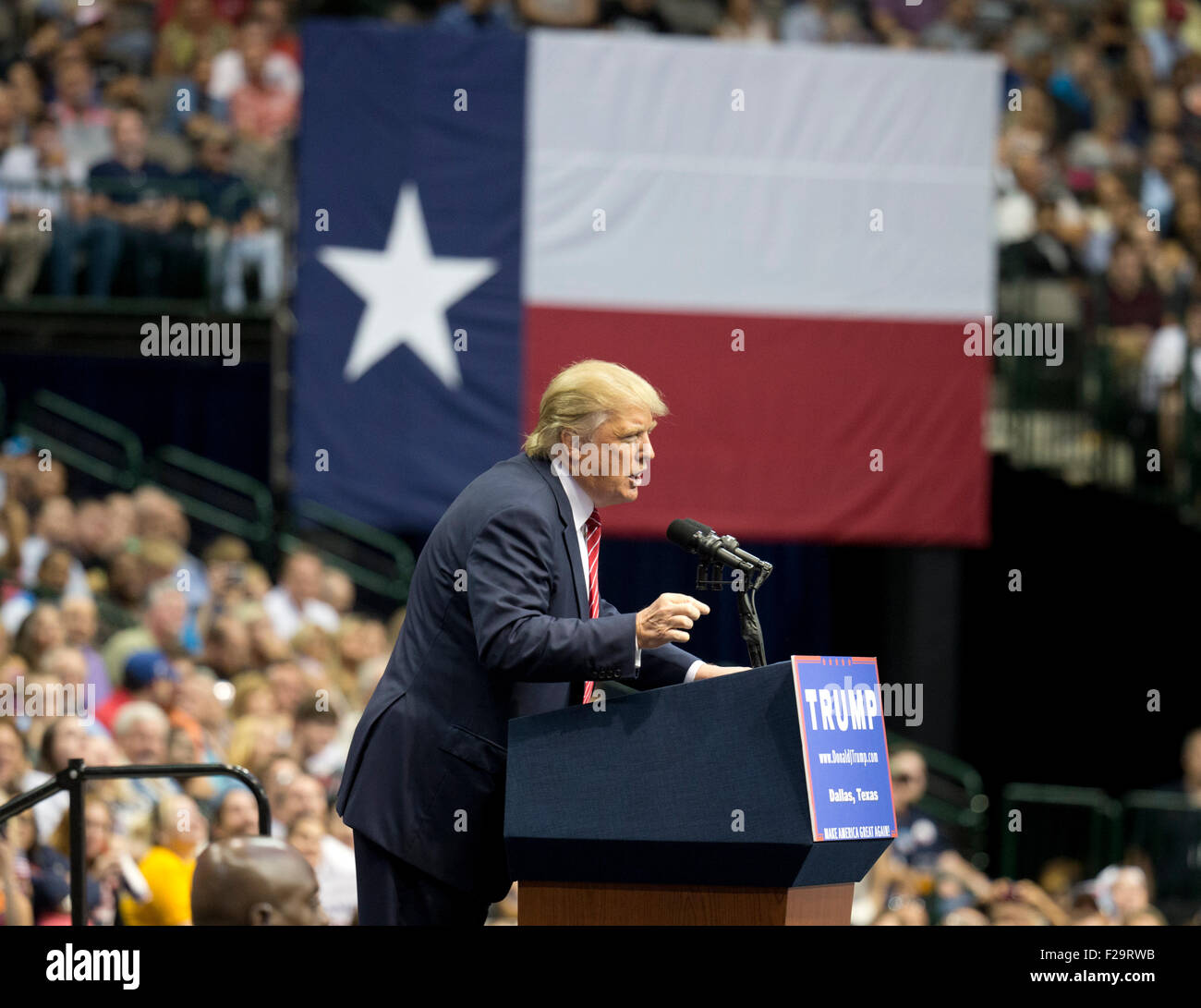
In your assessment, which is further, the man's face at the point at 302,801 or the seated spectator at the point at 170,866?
the man's face at the point at 302,801

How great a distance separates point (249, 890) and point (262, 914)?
48 millimetres

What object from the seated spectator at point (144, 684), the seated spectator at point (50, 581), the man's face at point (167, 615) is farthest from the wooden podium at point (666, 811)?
the seated spectator at point (50, 581)

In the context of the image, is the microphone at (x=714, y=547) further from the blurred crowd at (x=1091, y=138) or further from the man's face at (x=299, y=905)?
the blurred crowd at (x=1091, y=138)

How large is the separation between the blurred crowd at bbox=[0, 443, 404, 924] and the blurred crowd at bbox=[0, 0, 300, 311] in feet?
4.42

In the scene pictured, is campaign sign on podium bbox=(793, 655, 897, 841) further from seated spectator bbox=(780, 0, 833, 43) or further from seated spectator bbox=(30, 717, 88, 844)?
seated spectator bbox=(780, 0, 833, 43)

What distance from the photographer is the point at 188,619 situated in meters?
9.16

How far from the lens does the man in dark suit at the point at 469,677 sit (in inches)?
143

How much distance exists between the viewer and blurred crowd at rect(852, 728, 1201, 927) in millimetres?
7574

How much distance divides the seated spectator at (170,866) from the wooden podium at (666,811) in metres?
2.02

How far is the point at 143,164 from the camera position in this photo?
1091cm

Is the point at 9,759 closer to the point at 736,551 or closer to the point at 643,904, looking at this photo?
the point at 643,904

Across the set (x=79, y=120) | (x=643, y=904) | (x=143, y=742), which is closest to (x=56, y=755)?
(x=143, y=742)
